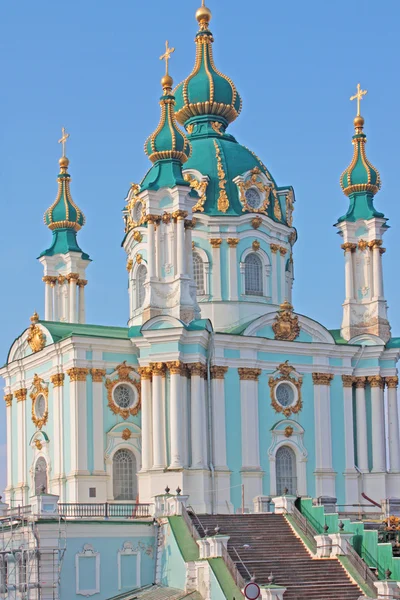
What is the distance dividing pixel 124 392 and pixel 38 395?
3167 millimetres

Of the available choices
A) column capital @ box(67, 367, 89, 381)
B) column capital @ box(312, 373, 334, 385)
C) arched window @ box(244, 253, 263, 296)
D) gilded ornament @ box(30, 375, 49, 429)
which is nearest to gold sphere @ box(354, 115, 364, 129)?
arched window @ box(244, 253, 263, 296)

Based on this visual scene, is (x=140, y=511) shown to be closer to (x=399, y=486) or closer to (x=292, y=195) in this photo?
(x=399, y=486)

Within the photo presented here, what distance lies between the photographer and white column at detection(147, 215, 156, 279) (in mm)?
39219

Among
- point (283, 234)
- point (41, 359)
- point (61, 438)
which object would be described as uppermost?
point (283, 234)

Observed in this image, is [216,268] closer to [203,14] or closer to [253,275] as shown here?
[253,275]

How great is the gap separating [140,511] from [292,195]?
15330 mm

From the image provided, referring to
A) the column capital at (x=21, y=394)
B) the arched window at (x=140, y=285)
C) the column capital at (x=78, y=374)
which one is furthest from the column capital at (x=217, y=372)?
the column capital at (x=21, y=394)

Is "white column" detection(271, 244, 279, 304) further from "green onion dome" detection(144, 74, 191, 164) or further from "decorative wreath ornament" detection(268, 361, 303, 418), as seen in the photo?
"green onion dome" detection(144, 74, 191, 164)

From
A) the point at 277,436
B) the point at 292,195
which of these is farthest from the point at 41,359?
the point at 292,195

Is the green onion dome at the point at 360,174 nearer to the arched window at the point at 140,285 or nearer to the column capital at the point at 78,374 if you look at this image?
the arched window at the point at 140,285

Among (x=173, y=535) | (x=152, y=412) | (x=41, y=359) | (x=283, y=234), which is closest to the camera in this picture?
(x=173, y=535)

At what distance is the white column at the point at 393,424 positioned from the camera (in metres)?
42.3

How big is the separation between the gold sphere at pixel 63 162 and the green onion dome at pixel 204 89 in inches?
167

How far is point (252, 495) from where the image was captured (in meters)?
38.7
